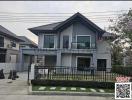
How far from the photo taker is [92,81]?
48.9 feet

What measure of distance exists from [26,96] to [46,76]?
3.97 m

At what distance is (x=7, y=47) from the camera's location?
121ft

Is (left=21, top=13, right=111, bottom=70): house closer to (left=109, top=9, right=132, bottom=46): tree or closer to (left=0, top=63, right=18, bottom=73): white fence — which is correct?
(left=0, top=63, right=18, bottom=73): white fence

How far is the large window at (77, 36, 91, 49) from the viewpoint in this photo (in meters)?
28.4

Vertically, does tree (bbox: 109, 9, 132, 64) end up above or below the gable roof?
below

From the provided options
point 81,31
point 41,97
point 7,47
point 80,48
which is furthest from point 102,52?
point 41,97

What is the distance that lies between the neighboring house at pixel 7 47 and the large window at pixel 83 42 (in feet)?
38.1

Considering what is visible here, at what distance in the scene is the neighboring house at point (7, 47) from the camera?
35.2 meters

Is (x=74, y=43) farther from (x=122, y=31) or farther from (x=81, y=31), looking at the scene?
(x=122, y=31)

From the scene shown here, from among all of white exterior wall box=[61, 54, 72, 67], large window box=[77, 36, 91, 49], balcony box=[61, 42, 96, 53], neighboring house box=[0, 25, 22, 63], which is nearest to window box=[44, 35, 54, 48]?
white exterior wall box=[61, 54, 72, 67]

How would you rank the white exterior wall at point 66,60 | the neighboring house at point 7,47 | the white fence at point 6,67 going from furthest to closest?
the neighboring house at point 7,47 → the white fence at point 6,67 → the white exterior wall at point 66,60

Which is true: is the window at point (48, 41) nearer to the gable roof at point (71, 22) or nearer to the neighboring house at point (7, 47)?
the gable roof at point (71, 22)

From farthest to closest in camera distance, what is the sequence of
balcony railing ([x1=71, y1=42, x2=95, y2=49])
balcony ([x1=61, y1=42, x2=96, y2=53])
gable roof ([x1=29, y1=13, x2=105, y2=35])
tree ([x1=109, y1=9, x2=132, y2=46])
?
balcony railing ([x1=71, y1=42, x2=95, y2=49]) → balcony ([x1=61, y1=42, x2=96, y2=53]) → gable roof ([x1=29, y1=13, x2=105, y2=35]) → tree ([x1=109, y1=9, x2=132, y2=46])

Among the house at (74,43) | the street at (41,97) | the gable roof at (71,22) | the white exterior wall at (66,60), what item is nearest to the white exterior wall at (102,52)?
the house at (74,43)
